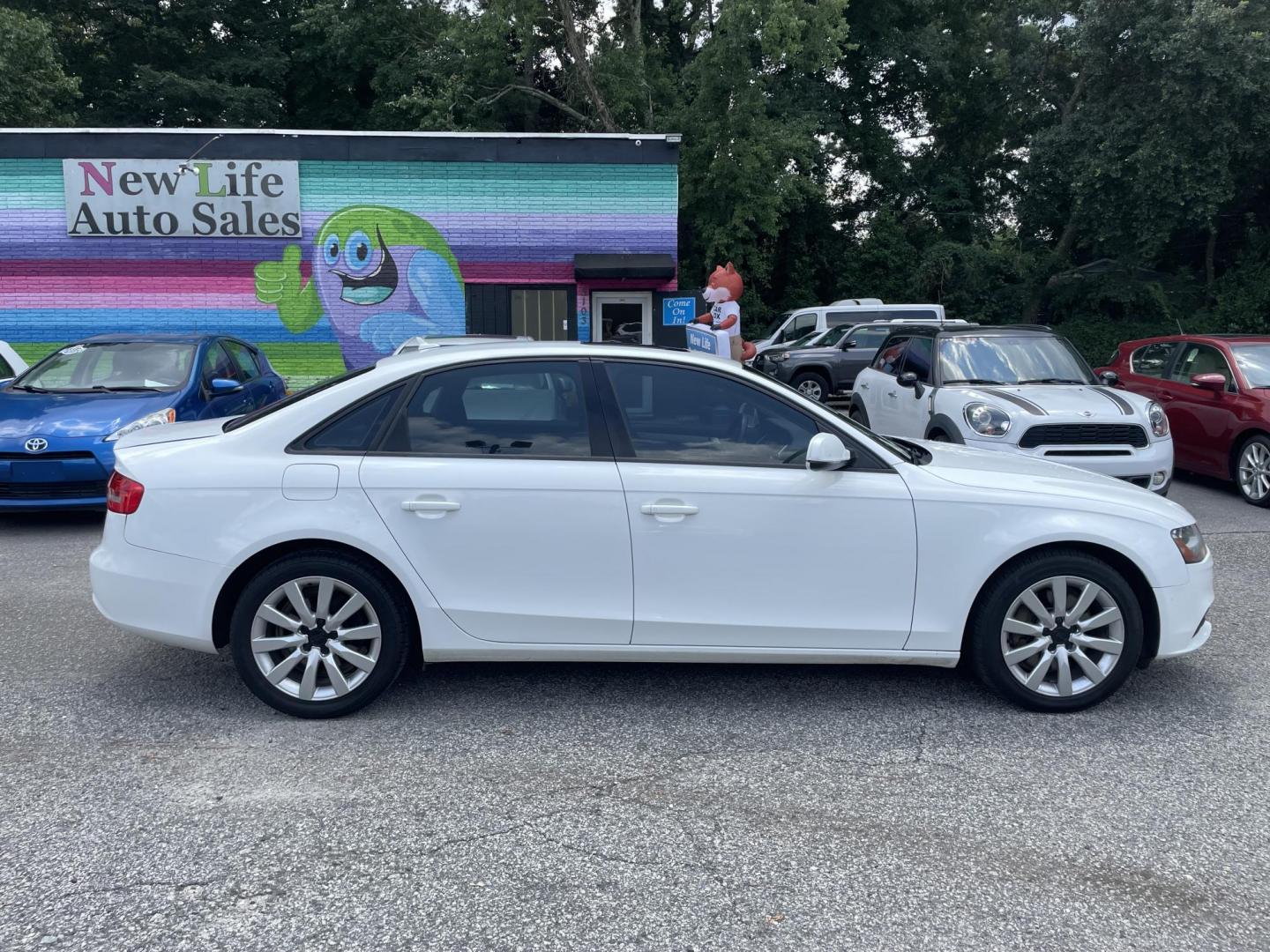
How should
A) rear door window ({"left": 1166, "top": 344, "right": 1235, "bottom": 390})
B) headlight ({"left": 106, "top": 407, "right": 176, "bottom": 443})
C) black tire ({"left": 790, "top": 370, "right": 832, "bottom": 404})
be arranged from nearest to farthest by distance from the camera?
headlight ({"left": 106, "top": 407, "right": 176, "bottom": 443}) < rear door window ({"left": 1166, "top": 344, "right": 1235, "bottom": 390}) < black tire ({"left": 790, "top": 370, "right": 832, "bottom": 404})

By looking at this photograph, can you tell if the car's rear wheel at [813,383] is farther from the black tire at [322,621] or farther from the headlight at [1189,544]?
the black tire at [322,621]

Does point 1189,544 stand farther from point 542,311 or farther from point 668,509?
point 542,311

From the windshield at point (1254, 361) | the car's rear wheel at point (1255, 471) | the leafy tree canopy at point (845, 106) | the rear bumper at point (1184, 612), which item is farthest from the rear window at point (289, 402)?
the leafy tree canopy at point (845, 106)

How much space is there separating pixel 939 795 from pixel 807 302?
27.2 m

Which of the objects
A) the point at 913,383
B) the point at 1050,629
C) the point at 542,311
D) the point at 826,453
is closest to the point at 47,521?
the point at 826,453

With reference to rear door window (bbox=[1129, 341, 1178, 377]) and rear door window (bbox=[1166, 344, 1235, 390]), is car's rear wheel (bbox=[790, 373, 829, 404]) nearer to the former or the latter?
rear door window (bbox=[1129, 341, 1178, 377])

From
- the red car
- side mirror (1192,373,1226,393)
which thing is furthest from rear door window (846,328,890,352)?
side mirror (1192,373,1226,393)

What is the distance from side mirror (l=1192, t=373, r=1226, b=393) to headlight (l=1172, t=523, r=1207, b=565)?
268 inches

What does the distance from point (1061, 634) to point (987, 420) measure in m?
4.28

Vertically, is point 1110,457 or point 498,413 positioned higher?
point 498,413

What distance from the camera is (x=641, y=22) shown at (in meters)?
28.7

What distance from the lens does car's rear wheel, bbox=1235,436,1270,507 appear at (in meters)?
9.83

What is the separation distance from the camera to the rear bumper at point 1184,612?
4.41m

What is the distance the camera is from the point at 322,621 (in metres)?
4.27
